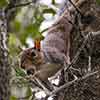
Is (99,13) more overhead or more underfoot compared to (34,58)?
more overhead

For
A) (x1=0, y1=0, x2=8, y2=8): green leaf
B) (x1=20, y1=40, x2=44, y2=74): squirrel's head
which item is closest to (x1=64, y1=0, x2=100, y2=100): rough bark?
(x1=20, y1=40, x2=44, y2=74): squirrel's head

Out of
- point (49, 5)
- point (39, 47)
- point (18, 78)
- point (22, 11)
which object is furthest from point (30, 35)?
point (22, 11)

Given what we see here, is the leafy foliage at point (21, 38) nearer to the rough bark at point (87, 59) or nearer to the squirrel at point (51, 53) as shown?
the squirrel at point (51, 53)

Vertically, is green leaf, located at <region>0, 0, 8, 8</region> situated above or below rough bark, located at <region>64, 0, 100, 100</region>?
above

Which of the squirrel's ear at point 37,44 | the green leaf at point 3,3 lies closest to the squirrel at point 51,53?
the squirrel's ear at point 37,44

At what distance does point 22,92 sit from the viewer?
286 cm

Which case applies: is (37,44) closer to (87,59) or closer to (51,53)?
(51,53)

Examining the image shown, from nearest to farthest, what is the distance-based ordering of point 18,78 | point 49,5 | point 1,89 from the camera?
point 1,89 → point 18,78 → point 49,5

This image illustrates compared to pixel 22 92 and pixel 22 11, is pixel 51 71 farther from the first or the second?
pixel 22 11

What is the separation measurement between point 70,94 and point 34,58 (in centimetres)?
36

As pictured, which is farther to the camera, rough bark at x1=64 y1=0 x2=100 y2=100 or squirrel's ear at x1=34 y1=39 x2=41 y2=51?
rough bark at x1=64 y1=0 x2=100 y2=100

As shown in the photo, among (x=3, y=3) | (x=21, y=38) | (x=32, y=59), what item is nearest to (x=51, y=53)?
(x=32, y=59)

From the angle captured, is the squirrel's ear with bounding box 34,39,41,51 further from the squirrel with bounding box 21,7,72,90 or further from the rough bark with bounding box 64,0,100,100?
the rough bark with bounding box 64,0,100,100

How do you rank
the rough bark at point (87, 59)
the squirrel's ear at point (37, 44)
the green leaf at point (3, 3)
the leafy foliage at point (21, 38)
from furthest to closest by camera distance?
the rough bark at point (87, 59), the squirrel's ear at point (37, 44), the leafy foliage at point (21, 38), the green leaf at point (3, 3)
